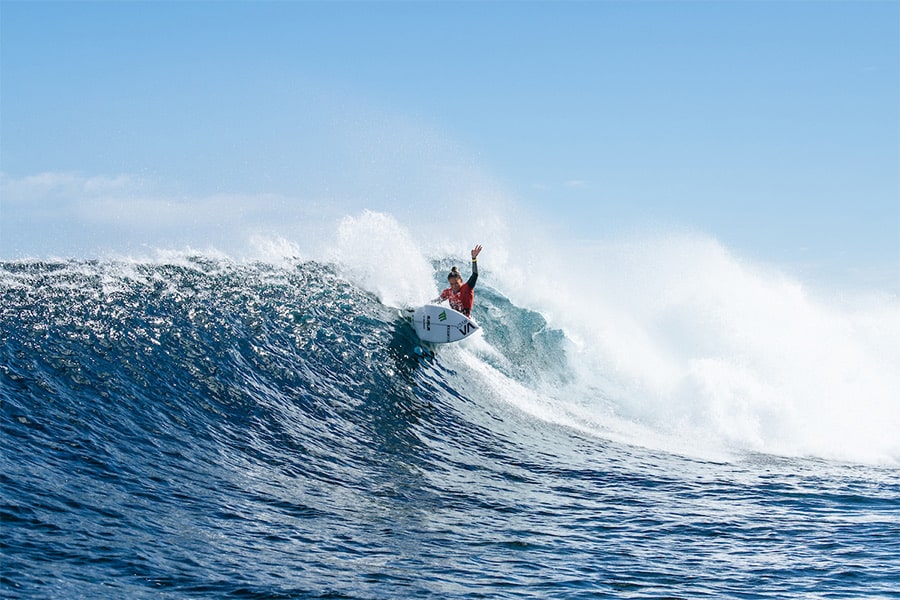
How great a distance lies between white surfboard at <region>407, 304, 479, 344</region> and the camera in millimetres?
16438

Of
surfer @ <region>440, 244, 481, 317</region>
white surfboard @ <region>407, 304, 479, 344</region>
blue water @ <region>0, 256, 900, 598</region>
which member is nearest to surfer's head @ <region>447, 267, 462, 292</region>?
surfer @ <region>440, 244, 481, 317</region>

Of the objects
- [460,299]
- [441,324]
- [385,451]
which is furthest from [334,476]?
[460,299]

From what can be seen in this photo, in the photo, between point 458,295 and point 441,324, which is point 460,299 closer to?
point 458,295

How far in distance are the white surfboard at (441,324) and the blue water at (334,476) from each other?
0.49 metres

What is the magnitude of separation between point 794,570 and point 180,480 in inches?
310

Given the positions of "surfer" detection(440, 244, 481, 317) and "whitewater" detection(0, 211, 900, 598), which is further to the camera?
"surfer" detection(440, 244, 481, 317)

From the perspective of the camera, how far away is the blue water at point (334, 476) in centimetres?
727

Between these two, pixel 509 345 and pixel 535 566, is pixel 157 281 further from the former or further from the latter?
pixel 535 566

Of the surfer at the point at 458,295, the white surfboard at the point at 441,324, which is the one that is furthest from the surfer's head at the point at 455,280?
the white surfboard at the point at 441,324

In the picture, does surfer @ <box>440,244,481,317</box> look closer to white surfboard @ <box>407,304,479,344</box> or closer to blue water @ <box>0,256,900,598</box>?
white surfboard @ <box>407,304,479,344</box>

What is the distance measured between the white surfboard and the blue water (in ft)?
1.60

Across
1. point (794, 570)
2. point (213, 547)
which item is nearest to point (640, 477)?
point (794, 570)

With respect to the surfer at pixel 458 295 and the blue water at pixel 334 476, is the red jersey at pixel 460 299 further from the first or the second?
the blue water at pixel 334 476

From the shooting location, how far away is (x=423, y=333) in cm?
1675
